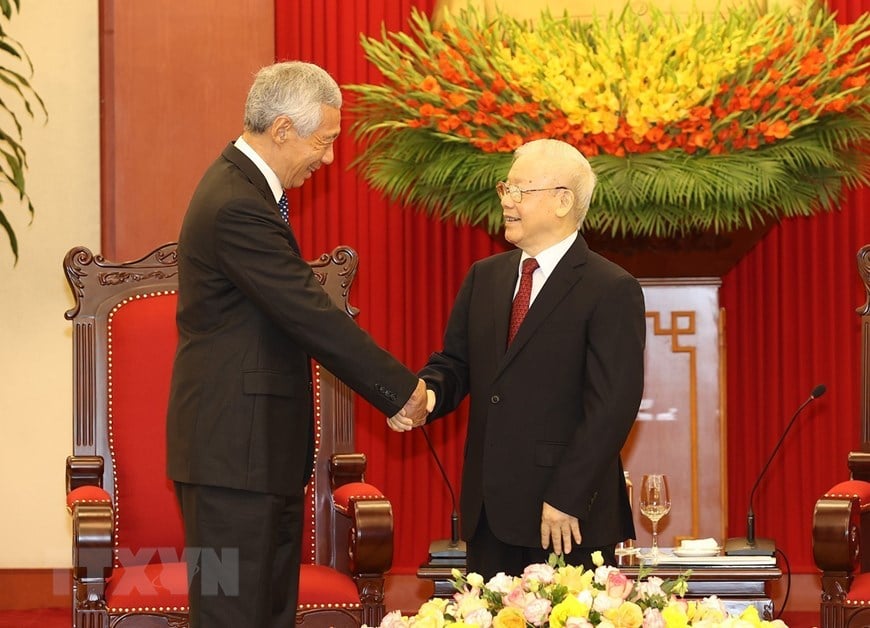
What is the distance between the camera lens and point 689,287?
11.9ft

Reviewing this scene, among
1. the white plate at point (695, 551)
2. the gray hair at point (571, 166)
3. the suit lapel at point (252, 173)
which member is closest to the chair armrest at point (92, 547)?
the suit lapel at point (252, 173)

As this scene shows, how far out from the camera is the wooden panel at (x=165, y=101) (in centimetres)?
448

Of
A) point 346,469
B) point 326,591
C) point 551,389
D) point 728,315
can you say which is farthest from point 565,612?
point 728,315

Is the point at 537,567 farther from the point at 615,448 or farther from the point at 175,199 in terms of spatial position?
the point at 175,199

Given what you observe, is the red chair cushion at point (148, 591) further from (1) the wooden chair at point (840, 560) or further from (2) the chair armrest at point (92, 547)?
(1) the wooden chair at point (840, 560)

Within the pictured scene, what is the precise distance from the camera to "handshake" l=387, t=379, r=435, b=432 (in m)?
2.83

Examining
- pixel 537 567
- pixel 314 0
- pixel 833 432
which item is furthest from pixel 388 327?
pixel 537 567

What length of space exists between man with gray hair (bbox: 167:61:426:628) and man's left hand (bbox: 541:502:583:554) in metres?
0.50

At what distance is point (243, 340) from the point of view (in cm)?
260

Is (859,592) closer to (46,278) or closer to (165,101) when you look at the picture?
(165,101)

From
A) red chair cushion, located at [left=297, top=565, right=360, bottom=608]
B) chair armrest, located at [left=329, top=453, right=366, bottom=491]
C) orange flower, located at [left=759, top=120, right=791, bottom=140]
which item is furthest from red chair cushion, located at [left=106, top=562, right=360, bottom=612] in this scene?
orange flower, located at [left=759, top=120, right=791, bottom=140]

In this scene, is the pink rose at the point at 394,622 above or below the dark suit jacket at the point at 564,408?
below

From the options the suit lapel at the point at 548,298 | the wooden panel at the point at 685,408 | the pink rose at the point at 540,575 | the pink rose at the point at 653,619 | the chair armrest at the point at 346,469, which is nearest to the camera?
the pink rose at the point at 653,619

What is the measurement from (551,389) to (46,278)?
271 centimetres
